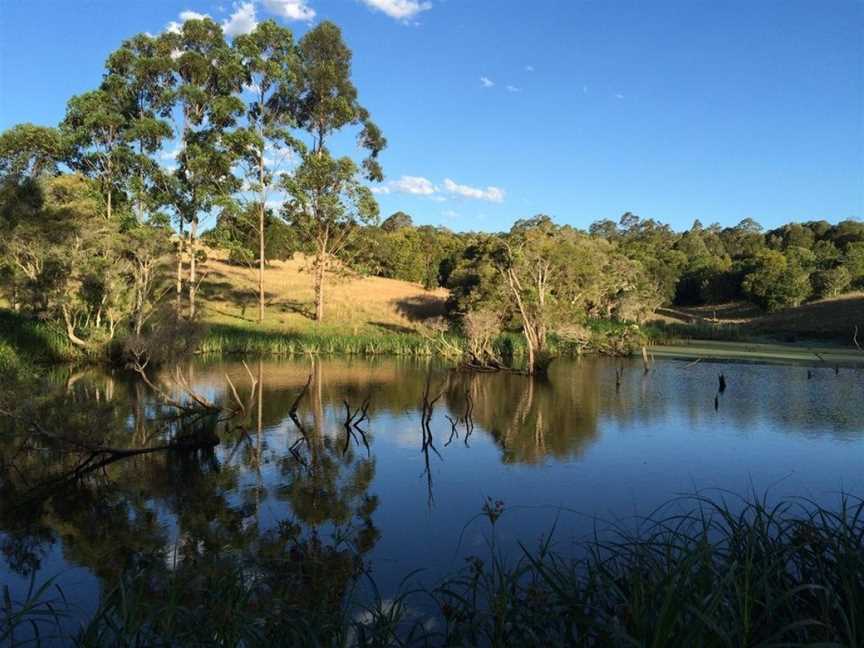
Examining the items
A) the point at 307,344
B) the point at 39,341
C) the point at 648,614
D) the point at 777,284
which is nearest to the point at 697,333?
the point at 777,284

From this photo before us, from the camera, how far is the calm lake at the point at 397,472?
7.52 metres

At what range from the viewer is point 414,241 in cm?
6956

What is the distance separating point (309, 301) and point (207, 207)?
10912 millimetres

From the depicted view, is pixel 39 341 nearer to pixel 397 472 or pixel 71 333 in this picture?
pixel 71 333

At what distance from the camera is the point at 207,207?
37.9 m

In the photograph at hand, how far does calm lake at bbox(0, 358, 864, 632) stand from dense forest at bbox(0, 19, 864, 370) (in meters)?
5.50

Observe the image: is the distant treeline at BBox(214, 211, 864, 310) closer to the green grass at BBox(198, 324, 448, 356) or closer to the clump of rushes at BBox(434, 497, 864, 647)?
the green grass at BBox(198, 324, 448, 356)

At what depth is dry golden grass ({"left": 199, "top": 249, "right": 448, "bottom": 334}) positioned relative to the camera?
134 feet

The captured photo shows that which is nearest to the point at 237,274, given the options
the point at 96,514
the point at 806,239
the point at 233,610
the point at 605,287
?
the point at 605,287

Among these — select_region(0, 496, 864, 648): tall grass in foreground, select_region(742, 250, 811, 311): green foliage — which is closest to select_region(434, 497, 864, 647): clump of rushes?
select_region(0, 496, 864, 648): tall grass in foreground

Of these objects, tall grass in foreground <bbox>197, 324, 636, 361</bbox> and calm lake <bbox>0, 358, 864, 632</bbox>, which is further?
tall grass in foreground <bbox>197, 324, 636, 361</bbox>

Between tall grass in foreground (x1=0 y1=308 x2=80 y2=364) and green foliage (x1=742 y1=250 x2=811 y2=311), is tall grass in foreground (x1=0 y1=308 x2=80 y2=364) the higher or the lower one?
the lower one

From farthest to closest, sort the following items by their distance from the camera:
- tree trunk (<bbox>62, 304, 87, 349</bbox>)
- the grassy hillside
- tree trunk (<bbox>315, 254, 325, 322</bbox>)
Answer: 1. the grassy hillside
2. tree trunk (<bbox>315, 254, 325, 322</bbox>)
3. tree trunk (<bbox>62, 304, 87, 349</bbox>)

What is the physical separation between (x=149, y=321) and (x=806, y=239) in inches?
2967
